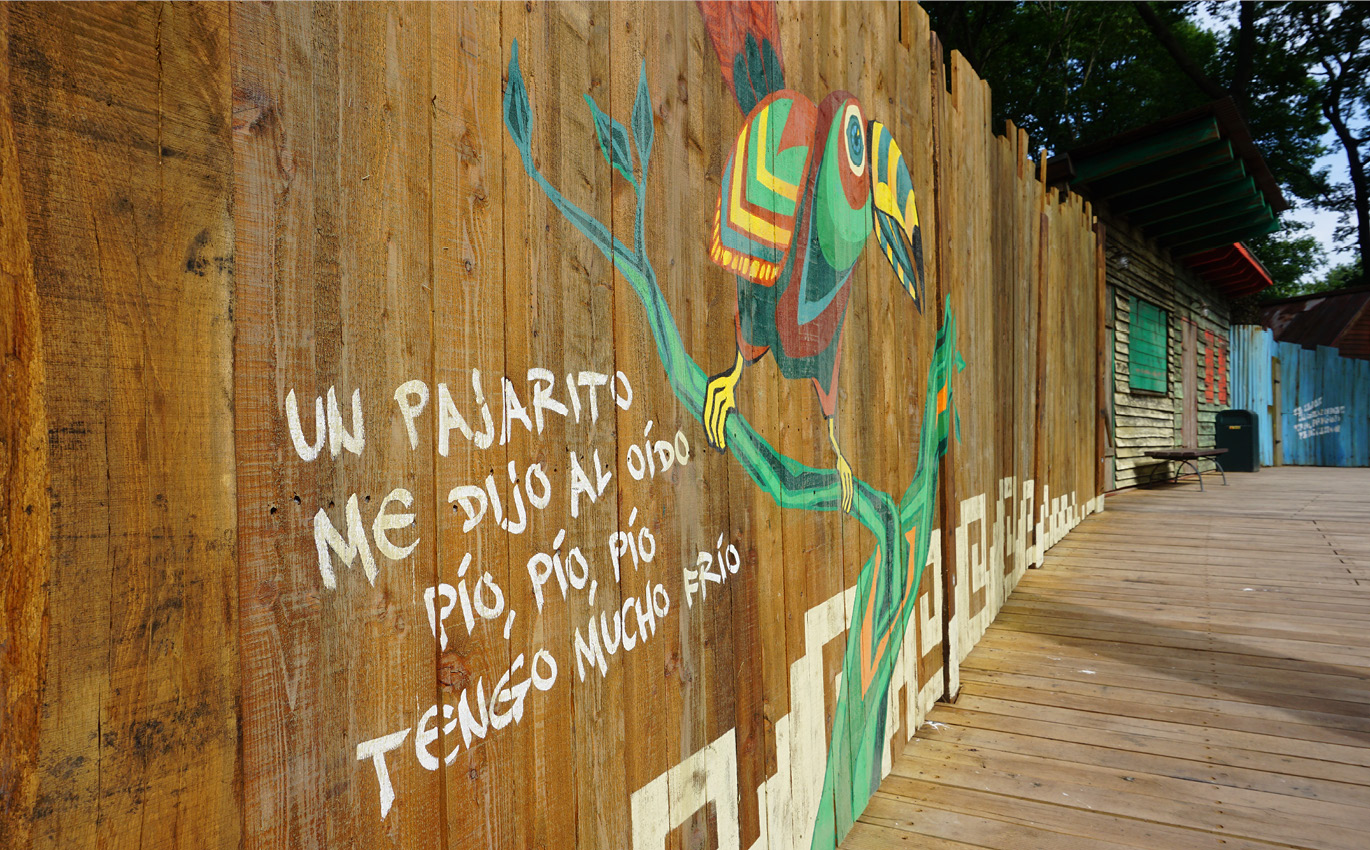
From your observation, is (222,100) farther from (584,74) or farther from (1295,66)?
(1295,66)

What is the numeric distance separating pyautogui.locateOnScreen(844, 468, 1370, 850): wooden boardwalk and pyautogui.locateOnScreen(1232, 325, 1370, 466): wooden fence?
13.0 meters

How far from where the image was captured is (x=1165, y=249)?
12164mm

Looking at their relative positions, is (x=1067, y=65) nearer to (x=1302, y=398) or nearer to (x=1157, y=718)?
(x=1302, y=398)

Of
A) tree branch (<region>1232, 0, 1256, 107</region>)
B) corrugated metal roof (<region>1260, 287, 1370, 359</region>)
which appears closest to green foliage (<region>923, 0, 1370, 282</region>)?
tree branch (<region>1232, 0, 1256, 107</region>)

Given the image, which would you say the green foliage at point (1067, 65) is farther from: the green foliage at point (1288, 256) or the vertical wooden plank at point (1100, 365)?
the vertical wooden plank at point (1100, 365)

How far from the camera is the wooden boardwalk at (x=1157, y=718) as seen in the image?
7.78 feet

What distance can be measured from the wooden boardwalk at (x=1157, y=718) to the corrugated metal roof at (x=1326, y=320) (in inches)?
581

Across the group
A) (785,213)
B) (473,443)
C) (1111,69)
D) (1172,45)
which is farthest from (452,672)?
(1111,69)

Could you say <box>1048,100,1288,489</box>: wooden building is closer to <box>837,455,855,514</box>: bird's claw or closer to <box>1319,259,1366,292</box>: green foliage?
<box>837,455,855,514</box>: bird's claw

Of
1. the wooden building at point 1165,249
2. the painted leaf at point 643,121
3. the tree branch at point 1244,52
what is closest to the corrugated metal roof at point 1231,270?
the wooden building at point 1165,249

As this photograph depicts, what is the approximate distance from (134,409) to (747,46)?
159 centimetres

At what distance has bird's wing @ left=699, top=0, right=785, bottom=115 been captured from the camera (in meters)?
1.72

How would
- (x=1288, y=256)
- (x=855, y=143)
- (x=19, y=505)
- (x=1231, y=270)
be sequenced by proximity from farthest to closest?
(x=1288, y=256)
(x=1231, y=270)
(x=855, y=143)
(x=19, y=505)

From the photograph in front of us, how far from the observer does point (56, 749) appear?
2.16ft
